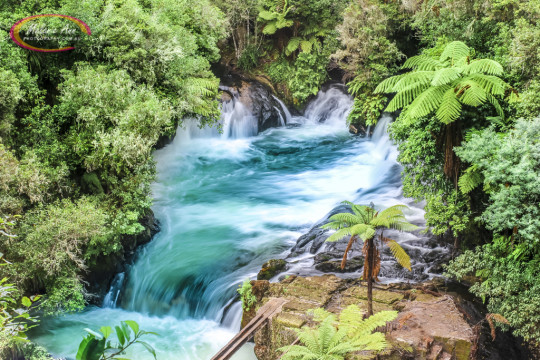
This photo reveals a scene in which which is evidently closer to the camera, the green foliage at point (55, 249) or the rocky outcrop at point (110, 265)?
the green foliage at point (55, 249)

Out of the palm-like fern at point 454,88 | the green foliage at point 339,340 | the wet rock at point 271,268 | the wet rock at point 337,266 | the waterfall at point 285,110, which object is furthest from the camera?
the waterfall at point 285,110

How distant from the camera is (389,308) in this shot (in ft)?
24.7

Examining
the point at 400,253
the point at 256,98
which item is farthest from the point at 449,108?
the point at 256,98

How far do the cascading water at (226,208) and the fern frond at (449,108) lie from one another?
13.2 ft

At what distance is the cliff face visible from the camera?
6.47 m

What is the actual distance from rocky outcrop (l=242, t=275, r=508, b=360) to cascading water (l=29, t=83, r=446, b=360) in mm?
1033

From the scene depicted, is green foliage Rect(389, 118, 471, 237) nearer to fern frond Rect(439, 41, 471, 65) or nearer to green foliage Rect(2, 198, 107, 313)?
fern frond Rect(439, 41, 471, 65)

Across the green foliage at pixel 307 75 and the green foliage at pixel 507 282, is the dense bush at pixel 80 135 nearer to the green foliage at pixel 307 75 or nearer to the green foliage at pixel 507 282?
the green foliage at pixel 507 282

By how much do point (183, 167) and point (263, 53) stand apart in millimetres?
8030

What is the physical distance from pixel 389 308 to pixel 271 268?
2.92 metres

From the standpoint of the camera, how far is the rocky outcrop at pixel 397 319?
21.2 ft

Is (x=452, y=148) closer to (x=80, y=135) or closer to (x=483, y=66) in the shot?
(x=483, y=66)

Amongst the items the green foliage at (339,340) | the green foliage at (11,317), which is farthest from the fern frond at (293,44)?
the green foliage at (11,317)

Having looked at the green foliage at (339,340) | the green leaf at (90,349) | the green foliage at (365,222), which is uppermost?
the green leaf at (90,349)
